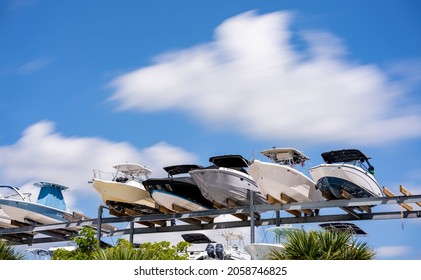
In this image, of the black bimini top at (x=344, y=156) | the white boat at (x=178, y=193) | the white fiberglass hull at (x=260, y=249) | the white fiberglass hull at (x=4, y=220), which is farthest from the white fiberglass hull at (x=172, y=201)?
the white fiberglass hull at (x=4, y=220)

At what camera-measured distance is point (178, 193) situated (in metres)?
33.2

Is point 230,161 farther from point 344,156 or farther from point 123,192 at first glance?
point 123,192

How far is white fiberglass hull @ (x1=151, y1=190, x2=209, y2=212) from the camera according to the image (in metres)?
33.2

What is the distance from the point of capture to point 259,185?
2967 centimetres

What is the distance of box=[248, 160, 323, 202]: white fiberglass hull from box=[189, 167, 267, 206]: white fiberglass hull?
108cm

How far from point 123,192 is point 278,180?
9.41 meters

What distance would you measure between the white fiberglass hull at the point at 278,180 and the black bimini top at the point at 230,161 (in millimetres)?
1661

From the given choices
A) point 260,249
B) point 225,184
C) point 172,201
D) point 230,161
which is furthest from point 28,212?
point 260,249

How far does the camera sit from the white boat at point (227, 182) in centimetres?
3066

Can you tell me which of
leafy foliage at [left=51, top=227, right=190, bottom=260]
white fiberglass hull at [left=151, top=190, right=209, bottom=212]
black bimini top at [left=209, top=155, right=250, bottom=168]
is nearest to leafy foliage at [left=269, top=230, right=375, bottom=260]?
leafy foliage at [left=51, top=227, right=190, bottom=260]

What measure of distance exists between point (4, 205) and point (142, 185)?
30.7 ft
